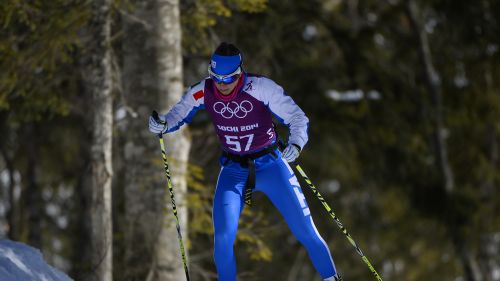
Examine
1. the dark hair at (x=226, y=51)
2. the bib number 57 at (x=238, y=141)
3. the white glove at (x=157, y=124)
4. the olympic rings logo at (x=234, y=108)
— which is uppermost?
the dark hair at (x=226, y=51)

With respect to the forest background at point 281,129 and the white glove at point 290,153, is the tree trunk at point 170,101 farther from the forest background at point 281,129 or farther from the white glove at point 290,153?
the white glove at point 290,153

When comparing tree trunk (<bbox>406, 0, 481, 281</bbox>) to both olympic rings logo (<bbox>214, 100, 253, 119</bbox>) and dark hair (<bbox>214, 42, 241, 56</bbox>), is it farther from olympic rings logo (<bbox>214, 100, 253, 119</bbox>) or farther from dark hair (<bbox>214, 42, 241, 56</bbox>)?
dark hair (<bbox>214, 42, 241, 56</bbox>)

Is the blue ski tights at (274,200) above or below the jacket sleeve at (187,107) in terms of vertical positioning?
below

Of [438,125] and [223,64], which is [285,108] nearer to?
[223,64]

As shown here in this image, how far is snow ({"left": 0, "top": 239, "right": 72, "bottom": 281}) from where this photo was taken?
6931 millimetres

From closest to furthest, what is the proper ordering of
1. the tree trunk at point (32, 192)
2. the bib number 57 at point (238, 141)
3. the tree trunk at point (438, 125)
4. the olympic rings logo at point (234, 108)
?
the olympic rings logo at point (234, 108), the bib number 57 at point (238, 141), the tree trunk at point (32, 192), the tree trunk at point (438, 125)

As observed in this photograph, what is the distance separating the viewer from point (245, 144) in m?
7.39

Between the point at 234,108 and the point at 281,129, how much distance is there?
6.68 metres

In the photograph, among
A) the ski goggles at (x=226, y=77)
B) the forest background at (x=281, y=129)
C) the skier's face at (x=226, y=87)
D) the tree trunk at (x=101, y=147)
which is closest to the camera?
the ski goggles at (x=226, y=77)

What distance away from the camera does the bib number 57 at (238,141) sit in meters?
7.36

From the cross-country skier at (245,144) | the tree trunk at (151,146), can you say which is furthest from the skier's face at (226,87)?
the tree trunk at (151,146)

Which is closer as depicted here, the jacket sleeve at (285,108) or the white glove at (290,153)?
the white glove at (290,153)

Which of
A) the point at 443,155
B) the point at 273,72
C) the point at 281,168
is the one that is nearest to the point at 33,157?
the point at 273,72

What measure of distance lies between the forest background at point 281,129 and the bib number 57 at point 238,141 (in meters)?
1.71
